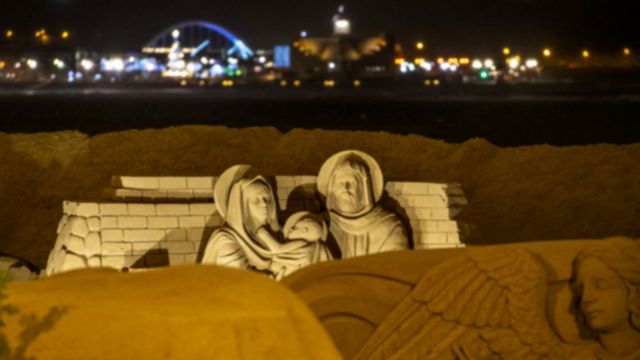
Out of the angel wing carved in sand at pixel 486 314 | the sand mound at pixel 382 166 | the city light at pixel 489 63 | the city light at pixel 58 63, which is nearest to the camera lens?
the angel wing carved in sand at pixel 486 314

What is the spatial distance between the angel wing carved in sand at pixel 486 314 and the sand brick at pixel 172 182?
342 centimetres

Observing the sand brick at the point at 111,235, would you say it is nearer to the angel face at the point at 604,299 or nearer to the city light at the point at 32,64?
the angel face at the point at 604,299

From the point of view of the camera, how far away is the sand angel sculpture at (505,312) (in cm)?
862

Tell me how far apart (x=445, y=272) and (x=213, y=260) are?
8.13 feet

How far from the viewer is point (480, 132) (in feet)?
131

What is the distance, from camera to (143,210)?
1116cm

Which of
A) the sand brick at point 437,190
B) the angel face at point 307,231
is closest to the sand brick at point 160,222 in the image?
the angel face at point 307,231

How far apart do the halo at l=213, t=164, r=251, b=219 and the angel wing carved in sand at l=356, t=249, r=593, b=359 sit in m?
2.49

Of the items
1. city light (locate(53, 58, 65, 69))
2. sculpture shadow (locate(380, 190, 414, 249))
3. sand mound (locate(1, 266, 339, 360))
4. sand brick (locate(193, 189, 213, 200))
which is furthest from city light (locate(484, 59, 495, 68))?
sand mound (locate(1, 266, 339, 360))

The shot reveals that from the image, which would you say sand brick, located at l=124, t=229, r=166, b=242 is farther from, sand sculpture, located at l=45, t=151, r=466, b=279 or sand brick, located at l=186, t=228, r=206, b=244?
sand brick, located at l=186, t=228, r=206, b=244

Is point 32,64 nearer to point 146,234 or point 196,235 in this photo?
point 146,234

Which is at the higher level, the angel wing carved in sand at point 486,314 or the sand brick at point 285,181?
the sand brick at point 285,181

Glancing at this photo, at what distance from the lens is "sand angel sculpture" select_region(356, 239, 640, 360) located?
8625 millimetres

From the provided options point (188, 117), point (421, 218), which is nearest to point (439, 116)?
point (188, 117)
